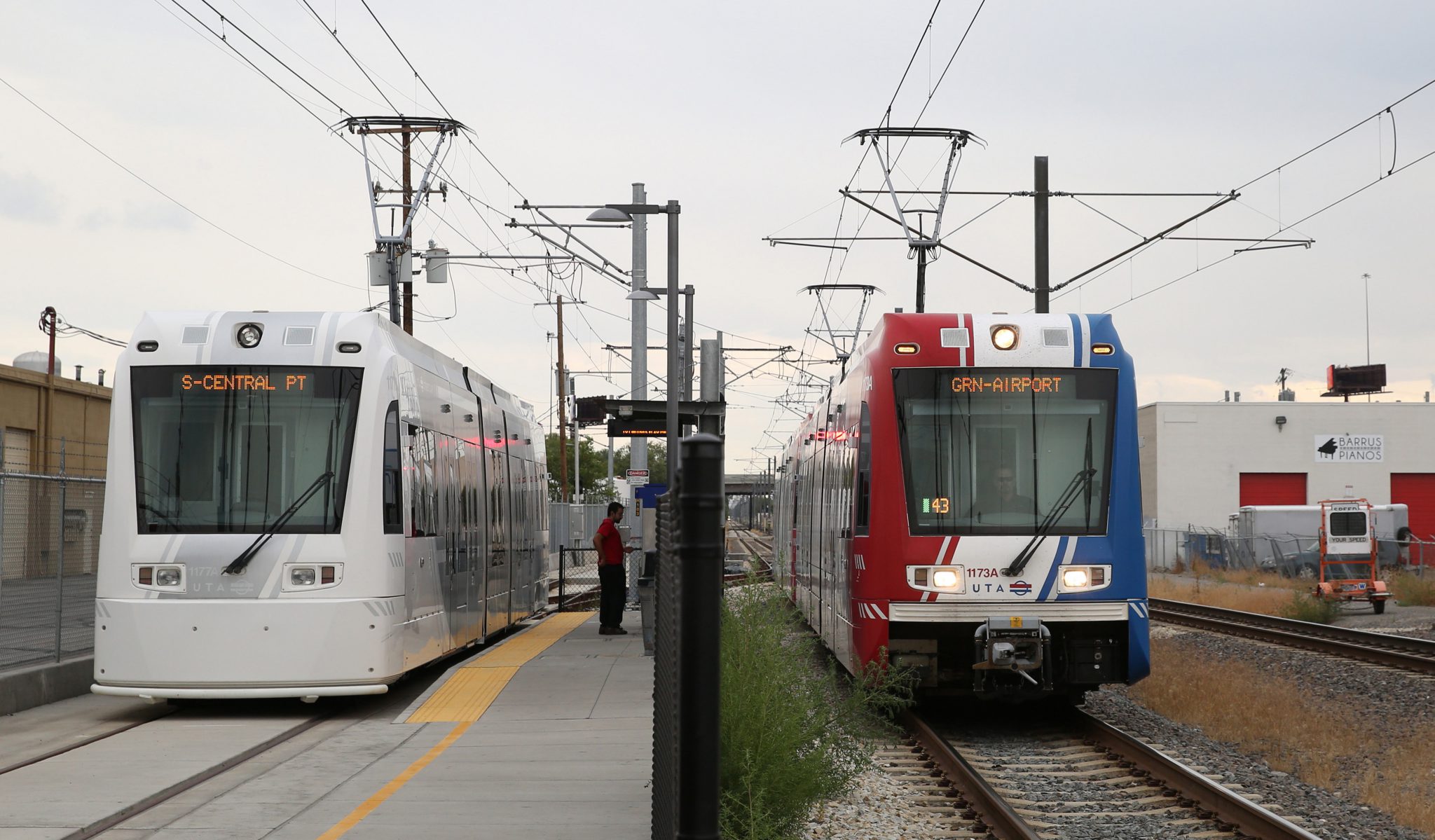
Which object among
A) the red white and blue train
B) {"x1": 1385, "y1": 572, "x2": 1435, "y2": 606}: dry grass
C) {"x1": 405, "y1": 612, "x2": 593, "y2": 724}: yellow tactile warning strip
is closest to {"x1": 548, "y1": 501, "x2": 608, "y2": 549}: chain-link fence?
{"x1": 405, "y1": 612, "x2": 593, "y2": 724}: yellow tactile warning strip

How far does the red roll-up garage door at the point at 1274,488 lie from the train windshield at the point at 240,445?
5104 cm

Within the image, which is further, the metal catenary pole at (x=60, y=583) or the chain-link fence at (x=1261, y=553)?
the chain-link fence at (x=1261, y=553)

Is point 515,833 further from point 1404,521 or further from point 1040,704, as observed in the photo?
point 1404,521

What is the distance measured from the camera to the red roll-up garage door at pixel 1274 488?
57.8 metres

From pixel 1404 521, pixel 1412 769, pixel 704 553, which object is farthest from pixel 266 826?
pixel 1404 521

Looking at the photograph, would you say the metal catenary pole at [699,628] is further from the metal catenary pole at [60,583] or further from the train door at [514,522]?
the train door at [514,522]

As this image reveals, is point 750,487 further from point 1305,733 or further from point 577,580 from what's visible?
point 1305,733

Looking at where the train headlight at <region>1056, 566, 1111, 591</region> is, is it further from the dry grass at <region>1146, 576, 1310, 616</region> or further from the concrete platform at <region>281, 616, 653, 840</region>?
the dry grass at <region>1146, 576, 1310, 616</region>

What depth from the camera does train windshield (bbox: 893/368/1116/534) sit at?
11688 millimetres

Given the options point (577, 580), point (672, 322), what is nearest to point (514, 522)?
point (672, 322)

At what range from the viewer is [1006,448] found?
11875 millimetres

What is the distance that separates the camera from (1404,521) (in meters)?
49.4

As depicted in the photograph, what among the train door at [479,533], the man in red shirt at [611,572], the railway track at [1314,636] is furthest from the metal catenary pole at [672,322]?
the railway track at [1314,636]

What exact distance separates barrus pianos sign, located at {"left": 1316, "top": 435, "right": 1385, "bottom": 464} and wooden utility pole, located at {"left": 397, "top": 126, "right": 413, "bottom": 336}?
37965 millimetres
